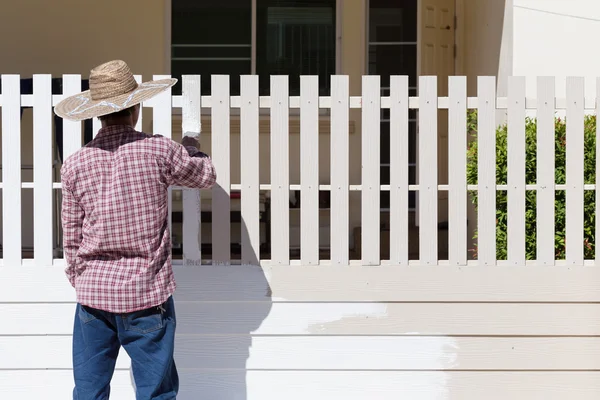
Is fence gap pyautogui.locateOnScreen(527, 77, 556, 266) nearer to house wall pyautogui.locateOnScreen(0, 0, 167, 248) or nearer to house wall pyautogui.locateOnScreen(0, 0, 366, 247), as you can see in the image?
house wall pyautogui.locateOnScreen(0, 0, 366, 247)

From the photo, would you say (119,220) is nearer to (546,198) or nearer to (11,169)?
(11,169)

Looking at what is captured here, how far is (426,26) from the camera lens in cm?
905

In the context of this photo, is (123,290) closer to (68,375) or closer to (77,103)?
(77,103)

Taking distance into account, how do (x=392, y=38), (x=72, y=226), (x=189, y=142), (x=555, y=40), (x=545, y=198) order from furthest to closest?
(x=392, y=38) < (x=555, y=40) < (x=545, y=198) < (x=189, y=142) < (x=72, y=226)

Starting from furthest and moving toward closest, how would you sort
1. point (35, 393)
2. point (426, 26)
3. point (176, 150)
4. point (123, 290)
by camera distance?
point (426, 26) → point (35, 393) → point (176, 150) → point (123, 290)

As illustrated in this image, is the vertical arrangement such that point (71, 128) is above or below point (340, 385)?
above

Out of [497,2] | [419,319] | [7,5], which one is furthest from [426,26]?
[419,319]

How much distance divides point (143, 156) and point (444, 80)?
5922 mm

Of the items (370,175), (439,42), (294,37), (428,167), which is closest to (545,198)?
(428,167)

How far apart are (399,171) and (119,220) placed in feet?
5.72

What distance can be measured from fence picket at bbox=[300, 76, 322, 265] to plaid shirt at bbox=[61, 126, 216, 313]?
1122 millimetres

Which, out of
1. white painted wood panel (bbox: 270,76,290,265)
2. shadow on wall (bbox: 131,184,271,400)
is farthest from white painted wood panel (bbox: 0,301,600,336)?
white painted wood panel (bbox: 270,76,290,265)

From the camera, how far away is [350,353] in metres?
4.69

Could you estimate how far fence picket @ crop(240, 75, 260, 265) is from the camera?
185 inches
